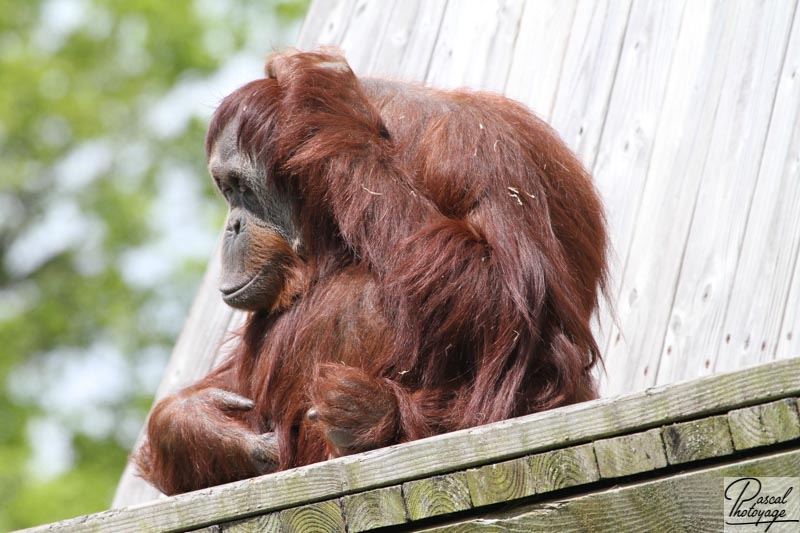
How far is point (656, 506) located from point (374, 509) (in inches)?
19.5

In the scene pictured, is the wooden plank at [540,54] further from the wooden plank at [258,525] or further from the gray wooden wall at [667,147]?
the wooden plank at [258,525]

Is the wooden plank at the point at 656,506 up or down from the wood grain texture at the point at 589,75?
down

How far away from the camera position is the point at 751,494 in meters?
1.86

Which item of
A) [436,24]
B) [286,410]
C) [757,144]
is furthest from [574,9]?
[286,410]

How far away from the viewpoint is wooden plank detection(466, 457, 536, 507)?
1.99 metres

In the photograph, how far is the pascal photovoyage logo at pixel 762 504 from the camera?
185 cm

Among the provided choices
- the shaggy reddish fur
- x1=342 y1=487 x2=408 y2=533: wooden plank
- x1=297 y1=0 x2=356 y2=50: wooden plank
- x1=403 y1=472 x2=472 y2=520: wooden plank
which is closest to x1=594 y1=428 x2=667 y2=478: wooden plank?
x1=403 y1=472 x2=472 y2=520: wooden plank

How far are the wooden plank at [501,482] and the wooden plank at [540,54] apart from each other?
2.58m

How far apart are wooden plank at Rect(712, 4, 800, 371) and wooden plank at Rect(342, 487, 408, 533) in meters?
1.67

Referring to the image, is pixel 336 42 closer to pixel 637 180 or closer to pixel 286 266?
pixel 637 180

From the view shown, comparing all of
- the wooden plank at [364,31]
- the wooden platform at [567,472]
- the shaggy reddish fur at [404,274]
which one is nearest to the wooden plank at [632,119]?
the shaggy reddish fur at [404,274]

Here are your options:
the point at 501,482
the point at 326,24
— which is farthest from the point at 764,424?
the point at 326,24

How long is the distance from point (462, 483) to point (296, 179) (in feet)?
4.24

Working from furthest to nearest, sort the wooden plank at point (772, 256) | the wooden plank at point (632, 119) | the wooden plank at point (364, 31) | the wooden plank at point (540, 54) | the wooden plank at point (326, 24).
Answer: the wooden plank at point (326, 24), the wooden plank at point (364, 31), the wooden plank at point (540, 54), the wooden plank at point (632, 119), the wooden plank at point (772, 256)
